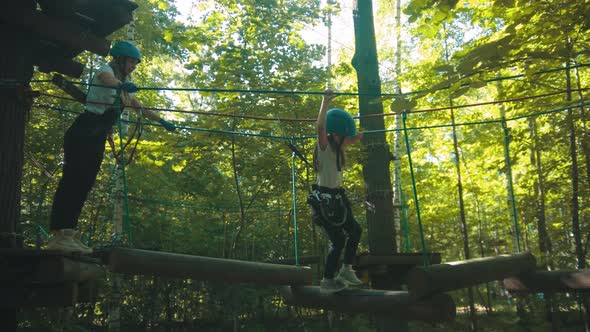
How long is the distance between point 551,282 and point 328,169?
2474mm

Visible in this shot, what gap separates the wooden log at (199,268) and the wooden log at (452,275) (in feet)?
3.92

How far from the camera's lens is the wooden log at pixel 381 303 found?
305 cm

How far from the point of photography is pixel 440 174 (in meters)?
11.9

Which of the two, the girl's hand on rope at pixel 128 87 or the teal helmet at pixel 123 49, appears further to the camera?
the teal helmet at pixel 123 49

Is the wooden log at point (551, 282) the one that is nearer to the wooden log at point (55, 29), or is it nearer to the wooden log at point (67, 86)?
the wooden log at point (67, 86)

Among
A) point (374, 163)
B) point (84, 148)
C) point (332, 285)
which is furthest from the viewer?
point (374, 163)

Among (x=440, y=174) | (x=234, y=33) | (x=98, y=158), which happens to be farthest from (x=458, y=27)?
(x=98, y=158)

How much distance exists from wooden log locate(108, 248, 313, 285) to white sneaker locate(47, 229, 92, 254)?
316 mm

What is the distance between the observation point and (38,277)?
2750 millimetres

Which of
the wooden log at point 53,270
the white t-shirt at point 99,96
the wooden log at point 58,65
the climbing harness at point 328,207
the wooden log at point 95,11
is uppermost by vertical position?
the wooden log at point 95,11

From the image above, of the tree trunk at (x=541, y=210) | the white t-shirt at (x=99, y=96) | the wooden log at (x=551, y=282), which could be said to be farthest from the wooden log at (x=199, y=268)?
the tree trunk at (x=541, y=210)

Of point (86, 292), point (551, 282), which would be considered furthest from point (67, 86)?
point (551, 282)

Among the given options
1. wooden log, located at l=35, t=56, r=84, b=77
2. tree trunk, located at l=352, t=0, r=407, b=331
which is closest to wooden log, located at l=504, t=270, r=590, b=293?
tree trunk, located at l=352, t=0, r=407, b=331

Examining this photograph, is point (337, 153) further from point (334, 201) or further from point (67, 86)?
point (67, 86)
